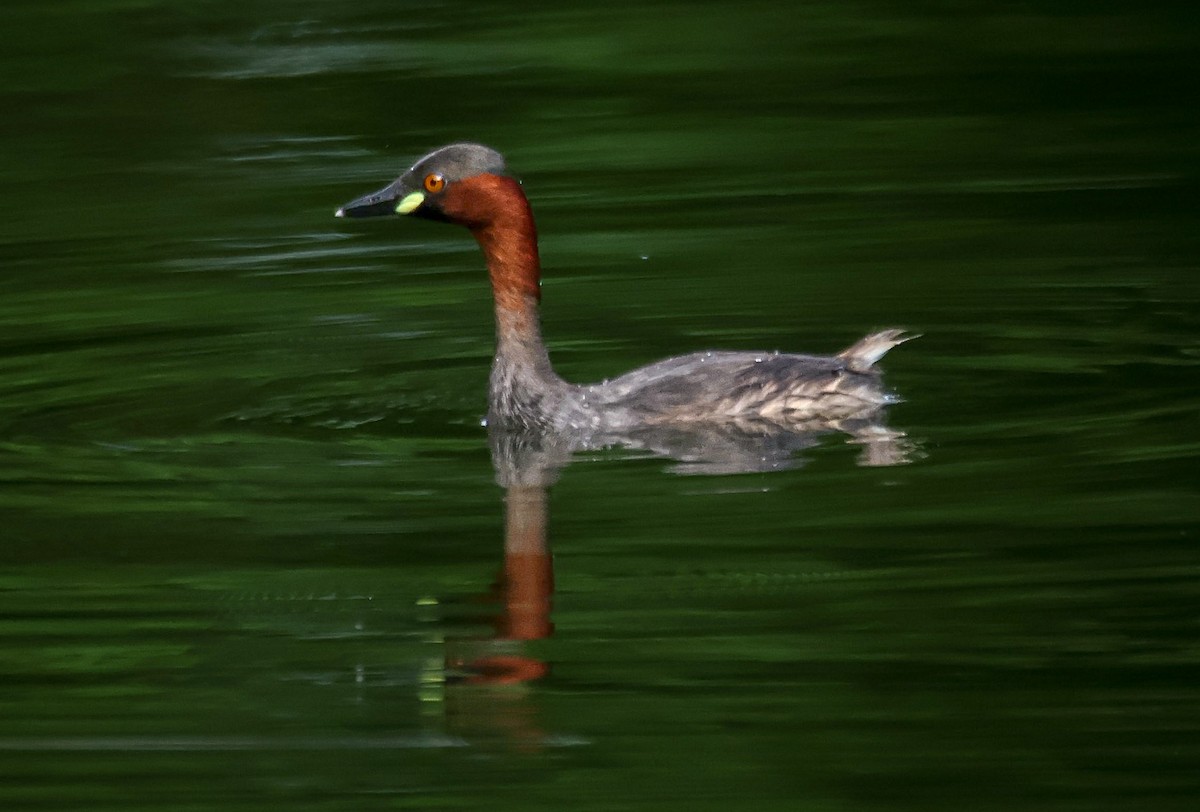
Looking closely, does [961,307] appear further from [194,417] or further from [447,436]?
[194,417]

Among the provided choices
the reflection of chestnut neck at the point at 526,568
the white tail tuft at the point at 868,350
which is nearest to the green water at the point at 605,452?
the reflection of chestnut neck at the point at 526,568

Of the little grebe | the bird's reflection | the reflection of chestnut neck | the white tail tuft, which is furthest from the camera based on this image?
the white tail tuft

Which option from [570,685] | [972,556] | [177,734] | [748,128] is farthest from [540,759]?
[748,128]

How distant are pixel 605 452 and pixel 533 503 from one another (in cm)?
79

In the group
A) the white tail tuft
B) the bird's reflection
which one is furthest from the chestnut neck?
the white tail tuft

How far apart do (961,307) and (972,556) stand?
360 cm

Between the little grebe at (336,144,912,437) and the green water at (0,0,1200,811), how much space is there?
0.77ft

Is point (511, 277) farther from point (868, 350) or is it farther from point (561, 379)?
point (868, 350)

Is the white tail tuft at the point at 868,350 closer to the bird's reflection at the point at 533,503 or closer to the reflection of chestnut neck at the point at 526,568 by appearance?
the bird's reflection at the point at 533,503

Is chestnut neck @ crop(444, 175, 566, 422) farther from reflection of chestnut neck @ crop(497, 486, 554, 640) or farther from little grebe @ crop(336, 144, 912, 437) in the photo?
reflection of chestnut neck @ crop(497, 486, 554, 640)

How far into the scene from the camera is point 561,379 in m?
8.96

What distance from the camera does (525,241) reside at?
8.92 m

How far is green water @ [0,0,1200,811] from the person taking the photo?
223 inches

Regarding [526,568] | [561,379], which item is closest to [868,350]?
[561,379]
